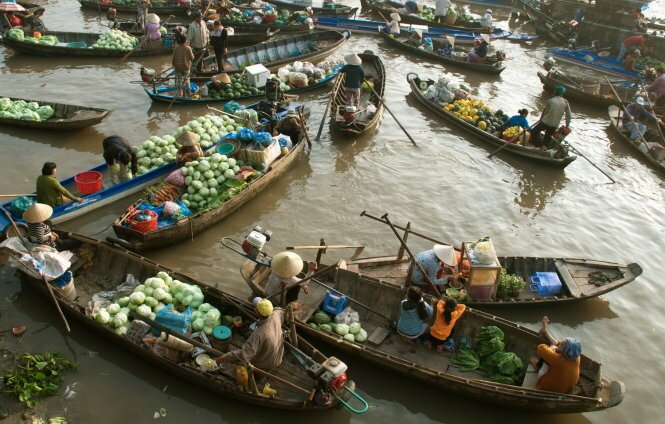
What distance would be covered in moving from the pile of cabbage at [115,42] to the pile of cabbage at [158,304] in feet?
42.7

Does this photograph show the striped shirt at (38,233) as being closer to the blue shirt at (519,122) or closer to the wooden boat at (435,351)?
the wooden boat at (435,351)

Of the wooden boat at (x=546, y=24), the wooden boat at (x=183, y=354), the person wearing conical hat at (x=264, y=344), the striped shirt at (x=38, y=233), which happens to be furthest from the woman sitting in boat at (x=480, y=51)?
the striped shirt at (x=38, y=233)

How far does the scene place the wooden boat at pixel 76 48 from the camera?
16.9m

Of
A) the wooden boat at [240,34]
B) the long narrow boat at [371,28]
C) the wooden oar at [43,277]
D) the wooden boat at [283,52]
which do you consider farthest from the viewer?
the long narrow boat at [371,28]

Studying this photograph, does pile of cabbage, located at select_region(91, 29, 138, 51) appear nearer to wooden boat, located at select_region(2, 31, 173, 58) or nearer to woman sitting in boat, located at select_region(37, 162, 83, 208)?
wooden boat, located at select_region(2, 31, 173, 58)

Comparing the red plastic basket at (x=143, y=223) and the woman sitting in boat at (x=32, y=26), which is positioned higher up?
the woman sitting in boat at (x=32, y=26)

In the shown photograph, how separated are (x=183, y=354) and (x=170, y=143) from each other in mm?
5783

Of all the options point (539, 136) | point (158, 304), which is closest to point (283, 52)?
point (539, 136)

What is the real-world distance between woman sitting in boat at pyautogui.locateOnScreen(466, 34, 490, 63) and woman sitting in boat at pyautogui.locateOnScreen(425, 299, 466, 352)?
14616mm

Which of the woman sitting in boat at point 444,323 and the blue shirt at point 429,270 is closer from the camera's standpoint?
the woman sitting in boat at point 444,323

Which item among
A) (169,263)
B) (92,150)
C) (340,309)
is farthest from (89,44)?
(340,309)

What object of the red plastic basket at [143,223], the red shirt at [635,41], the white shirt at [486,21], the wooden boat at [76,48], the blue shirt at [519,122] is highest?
the red shirt at [635,41]

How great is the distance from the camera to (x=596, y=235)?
36.1 feet

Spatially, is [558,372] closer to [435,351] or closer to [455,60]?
[435,351]
